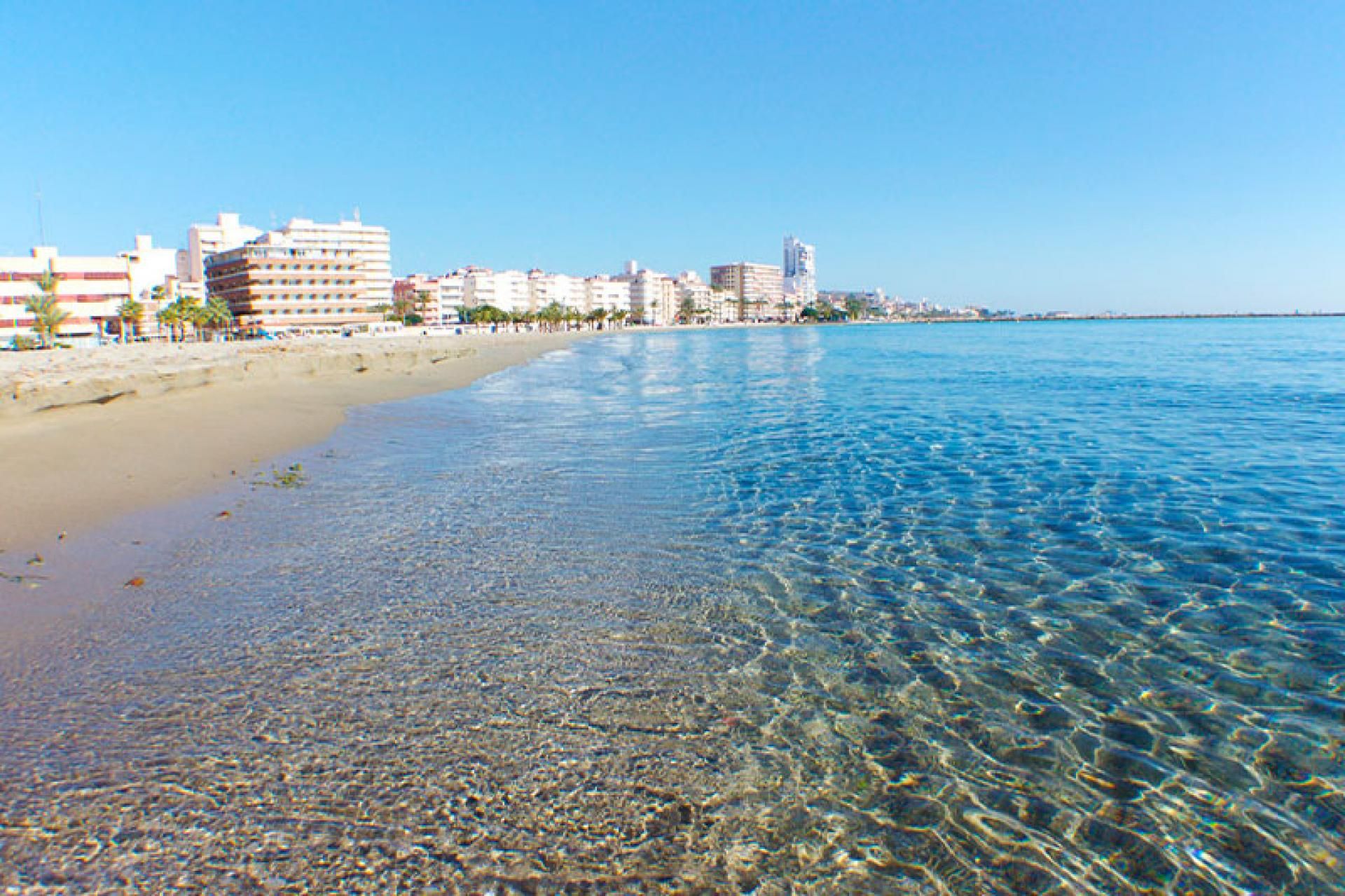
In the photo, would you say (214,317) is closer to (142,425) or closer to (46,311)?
(46,311)

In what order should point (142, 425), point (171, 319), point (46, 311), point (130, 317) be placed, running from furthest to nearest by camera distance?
point (171, 319) → point (130, 317) → point (46, 311) → point (142, 425)

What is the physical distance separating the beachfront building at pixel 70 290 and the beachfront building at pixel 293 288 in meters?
17.4

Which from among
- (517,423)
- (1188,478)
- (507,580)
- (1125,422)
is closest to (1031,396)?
(1125,422)

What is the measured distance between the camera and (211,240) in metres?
152

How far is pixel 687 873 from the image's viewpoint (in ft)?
11.7

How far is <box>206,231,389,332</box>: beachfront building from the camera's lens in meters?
108

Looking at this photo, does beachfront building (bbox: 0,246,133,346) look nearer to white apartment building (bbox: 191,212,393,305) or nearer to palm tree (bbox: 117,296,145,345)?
palm tree (bbox: 117,296,145,345)

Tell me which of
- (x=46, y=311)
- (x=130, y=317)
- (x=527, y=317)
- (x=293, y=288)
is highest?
(x=293, y=288)

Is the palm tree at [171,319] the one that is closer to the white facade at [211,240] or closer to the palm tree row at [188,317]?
the palm tree row at [188,317]

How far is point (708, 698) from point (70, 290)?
10878cm

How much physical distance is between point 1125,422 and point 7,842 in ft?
73.6

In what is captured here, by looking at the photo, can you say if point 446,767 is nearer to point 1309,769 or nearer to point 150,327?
point 1309,769

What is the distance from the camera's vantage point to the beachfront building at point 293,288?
10831 cm

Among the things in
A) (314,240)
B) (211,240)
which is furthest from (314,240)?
(211,240)
